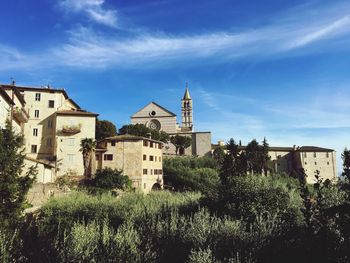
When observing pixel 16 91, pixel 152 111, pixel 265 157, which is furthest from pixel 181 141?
pixel 16 91

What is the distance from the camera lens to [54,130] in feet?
137

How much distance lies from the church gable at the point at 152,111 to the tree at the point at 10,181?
65.6 m

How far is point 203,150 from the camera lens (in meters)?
73.3

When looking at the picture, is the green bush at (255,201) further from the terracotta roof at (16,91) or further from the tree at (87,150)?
the tree at (87,150)

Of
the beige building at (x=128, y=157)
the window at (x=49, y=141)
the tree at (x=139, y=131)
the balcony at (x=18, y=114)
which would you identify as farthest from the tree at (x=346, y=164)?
the tree at (x=139, y=131)

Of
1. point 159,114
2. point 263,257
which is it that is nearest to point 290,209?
point 263,257

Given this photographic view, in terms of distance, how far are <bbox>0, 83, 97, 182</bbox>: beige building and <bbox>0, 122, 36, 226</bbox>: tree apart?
27736 mm

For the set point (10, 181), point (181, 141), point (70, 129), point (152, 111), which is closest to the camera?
point (10, 181)

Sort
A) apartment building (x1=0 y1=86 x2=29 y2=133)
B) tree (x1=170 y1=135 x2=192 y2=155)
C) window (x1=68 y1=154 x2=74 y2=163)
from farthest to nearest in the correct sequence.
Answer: tree (x1=170 y1=135 x2=192 y2=155) → window (x1=68 y1=154 x2=74 y2=163) → apartment building (x1=0 y1=86 x2=29 y2=133)

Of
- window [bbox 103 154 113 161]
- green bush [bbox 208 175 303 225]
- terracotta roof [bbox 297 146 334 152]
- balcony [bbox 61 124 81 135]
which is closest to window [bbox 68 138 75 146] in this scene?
balcony [bbox 61 124 81 135]

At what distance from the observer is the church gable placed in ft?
260

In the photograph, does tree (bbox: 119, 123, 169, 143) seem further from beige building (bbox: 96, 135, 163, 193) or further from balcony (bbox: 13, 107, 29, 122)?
balcony (bbox: 13, 107, 29, 122)

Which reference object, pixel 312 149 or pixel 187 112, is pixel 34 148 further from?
pixel 187 112

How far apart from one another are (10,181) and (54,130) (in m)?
31.1
